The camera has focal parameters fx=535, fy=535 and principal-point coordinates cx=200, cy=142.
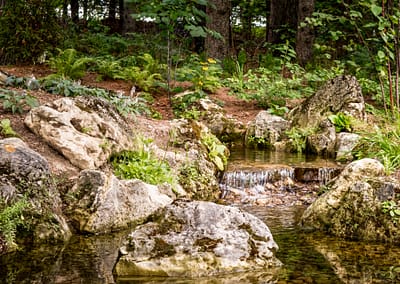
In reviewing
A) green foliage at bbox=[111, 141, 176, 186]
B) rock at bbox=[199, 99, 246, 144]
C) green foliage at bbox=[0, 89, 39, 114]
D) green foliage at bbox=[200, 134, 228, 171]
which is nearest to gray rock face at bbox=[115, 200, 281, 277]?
green foliage at bbox=[111, 141, 176, 186]

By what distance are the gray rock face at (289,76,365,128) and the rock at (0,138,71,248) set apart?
20.2ft

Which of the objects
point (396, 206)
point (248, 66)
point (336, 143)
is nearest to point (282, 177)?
point (336, 143)

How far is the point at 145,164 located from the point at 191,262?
2.80m

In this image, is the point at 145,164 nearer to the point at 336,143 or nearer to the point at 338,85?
the point at 336,143

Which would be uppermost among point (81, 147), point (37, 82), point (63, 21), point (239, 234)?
point (63, 21)

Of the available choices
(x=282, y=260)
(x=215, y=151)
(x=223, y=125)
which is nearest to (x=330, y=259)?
(x=282, y=260)

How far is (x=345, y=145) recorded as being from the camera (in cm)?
913

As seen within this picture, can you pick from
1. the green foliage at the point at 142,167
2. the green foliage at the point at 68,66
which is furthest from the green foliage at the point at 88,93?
the green foliage at the point at 68,66

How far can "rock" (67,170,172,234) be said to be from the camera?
549 centimetres

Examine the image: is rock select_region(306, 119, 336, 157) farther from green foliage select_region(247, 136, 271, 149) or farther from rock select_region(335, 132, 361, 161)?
green foliage select_region(247, 136, 271, 149)

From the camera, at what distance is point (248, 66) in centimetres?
1753

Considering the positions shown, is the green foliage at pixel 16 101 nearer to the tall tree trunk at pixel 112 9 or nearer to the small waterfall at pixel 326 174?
the small waterfall at pixel 326 174

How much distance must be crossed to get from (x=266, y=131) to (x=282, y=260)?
596cm

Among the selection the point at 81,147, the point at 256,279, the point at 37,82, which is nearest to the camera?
the point at 256,279
